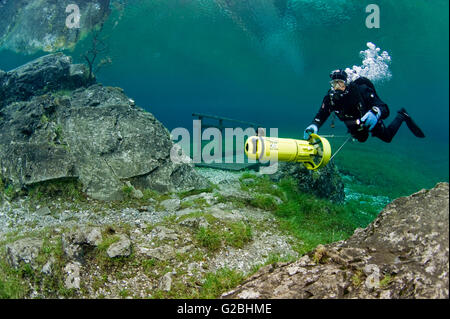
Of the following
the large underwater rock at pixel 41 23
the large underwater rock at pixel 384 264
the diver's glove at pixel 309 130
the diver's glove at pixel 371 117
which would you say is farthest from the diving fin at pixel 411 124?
the large underwater rock at pixel 41 23

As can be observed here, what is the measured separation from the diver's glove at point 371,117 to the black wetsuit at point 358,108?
0.35 ft

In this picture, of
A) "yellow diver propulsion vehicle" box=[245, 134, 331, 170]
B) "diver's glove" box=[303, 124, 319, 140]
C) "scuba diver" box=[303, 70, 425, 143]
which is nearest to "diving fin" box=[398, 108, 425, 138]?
"scuba diver" box=[303, 70, 425, 143]

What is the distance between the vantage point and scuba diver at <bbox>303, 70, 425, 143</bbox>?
5250 millimetres

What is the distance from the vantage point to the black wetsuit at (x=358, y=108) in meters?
5.28

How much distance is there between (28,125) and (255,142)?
8.85 m

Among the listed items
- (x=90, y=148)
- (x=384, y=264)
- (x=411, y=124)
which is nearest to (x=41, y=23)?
(x=90, y=148)

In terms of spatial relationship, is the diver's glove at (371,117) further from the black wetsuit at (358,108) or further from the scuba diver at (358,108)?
the black wetsuit at (358,108)

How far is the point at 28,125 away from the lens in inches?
360

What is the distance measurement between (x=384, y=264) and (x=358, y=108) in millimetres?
3553

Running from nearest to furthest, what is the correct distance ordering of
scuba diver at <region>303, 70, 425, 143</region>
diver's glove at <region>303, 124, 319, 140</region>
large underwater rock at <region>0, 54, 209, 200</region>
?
scuba diver at <region>303, 70, 425, 143</region>, diver's glove at <region>303, 124, 319, 140</region>, large underwater rock at <region>0, 54, 209, 200</region>

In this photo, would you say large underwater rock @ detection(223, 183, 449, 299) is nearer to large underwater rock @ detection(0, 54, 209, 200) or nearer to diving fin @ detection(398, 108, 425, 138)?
diving fin @ detection(398, 108, 425, 138)

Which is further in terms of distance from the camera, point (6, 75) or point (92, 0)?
point (92, 0)
